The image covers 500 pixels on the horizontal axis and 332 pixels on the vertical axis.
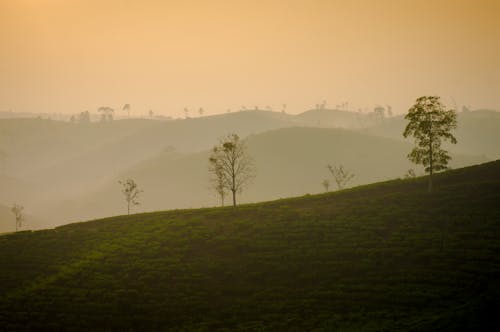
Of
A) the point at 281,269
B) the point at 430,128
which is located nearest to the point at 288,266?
the point at 281,269

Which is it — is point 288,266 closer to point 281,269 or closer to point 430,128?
point 281,269

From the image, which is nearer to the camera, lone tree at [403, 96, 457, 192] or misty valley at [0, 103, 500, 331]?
misty valley at [0, 103, 500, 331]

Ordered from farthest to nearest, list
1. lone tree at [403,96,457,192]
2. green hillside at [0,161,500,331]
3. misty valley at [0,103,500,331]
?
lone tree at [403,96,457,192] → misty valley at [0,103,500,331] → green hillside at [0,161,500,331]

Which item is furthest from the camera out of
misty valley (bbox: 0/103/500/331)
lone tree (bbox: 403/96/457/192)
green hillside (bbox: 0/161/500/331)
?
lone tree (bbox: 403/96/457/192)

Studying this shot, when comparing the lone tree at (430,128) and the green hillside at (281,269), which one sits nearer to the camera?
the green hillside at (281,269)

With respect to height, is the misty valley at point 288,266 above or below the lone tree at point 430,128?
below

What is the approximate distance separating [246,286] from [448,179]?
4331cm

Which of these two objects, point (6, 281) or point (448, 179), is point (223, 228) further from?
point (448, 179)

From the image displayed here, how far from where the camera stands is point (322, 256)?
4625cm

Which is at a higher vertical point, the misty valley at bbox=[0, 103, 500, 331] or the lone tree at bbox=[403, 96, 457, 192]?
the lone tree at bbox=[403, 96, 457, 192]

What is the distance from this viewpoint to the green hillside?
3559cm

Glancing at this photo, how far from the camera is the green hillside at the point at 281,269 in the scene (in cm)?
3559

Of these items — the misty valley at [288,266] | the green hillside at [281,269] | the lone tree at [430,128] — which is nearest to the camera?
the green hillside at [281,269]

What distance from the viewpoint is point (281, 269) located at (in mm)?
44562
